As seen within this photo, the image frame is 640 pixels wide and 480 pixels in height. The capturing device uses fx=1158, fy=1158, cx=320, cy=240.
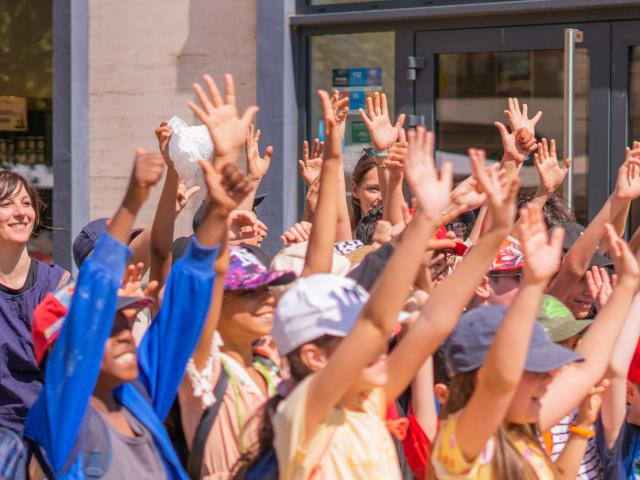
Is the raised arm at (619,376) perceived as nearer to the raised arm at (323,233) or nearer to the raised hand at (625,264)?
the raised hand at (625,264)

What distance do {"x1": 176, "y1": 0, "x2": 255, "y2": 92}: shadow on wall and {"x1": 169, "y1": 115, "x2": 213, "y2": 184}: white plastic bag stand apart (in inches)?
91.2

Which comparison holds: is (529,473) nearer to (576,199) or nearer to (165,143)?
(165,143)

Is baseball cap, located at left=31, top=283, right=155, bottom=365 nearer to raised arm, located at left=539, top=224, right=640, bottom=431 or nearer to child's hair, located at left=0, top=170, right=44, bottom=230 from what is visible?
raised arm, located at left=539, top=224, right=640, bottom=431

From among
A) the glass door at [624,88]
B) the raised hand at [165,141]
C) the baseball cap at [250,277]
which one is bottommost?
the baseball cap at [250,277]

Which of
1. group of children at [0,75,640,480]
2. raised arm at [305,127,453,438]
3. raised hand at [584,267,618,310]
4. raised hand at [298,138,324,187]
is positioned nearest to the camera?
raised arm at [305,127,453,438]

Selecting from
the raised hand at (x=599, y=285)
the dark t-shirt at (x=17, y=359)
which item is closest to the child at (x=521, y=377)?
the raised hand at (x=599, y=285)

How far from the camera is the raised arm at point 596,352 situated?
10.4 feet

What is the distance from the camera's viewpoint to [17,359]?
14.4 feet

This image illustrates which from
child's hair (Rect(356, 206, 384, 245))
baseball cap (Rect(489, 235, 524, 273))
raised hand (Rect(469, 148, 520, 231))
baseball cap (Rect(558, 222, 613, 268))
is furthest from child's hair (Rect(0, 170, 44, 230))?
raised hand (Rect(469, 148, 520, 231))

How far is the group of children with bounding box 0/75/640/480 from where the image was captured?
2.75m

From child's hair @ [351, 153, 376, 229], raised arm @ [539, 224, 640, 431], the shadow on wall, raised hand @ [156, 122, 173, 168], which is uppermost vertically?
the shadow on wall

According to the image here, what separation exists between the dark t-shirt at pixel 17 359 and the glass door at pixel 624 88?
3224 millimetres

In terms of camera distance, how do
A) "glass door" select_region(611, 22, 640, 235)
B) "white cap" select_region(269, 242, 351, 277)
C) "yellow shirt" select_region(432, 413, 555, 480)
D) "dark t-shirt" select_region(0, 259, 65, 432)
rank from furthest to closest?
"glass door" select_region(611, 22, 640, 235)
"dark t-shirt" select_region(0, 259, 65, 432)
"white cap" select_region(269, 242, 351, 277)
"yellow shirt" select_region(432, 413, 555, 480)

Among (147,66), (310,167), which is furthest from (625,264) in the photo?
(147,66)
